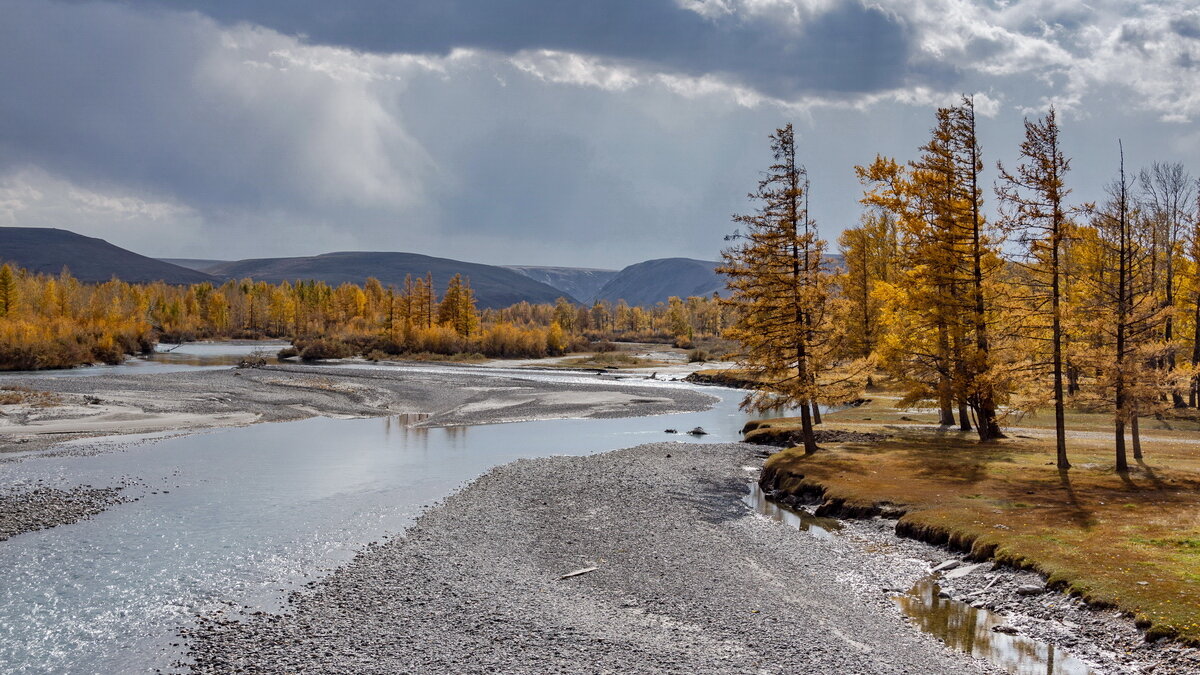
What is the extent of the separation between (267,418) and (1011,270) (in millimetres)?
45740

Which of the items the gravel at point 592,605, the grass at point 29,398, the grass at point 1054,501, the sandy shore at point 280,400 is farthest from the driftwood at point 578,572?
the grass at point 29,398

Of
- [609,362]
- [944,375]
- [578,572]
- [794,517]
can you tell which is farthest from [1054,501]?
[609,362]

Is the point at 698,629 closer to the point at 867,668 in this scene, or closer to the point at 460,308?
the point at 867,668

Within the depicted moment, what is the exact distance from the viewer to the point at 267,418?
49.6 m

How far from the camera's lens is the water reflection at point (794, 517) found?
944 inches

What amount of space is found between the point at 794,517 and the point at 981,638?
10807mm

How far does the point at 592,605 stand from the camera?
1658cm

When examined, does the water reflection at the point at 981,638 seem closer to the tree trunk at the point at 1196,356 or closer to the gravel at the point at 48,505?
the gravel at the point at 48,505

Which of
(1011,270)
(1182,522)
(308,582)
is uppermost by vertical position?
(1011,270)

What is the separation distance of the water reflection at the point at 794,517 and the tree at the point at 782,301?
5.89 meters

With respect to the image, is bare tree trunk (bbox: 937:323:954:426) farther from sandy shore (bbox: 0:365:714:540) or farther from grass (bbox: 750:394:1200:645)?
sandy shore (bbox: 0:365:714:540)

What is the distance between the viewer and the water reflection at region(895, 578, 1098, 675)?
13766 mm

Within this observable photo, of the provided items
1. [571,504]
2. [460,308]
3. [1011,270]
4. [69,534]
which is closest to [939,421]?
[1011,270]

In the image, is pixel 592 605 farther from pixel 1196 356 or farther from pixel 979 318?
pixel 1196 356
